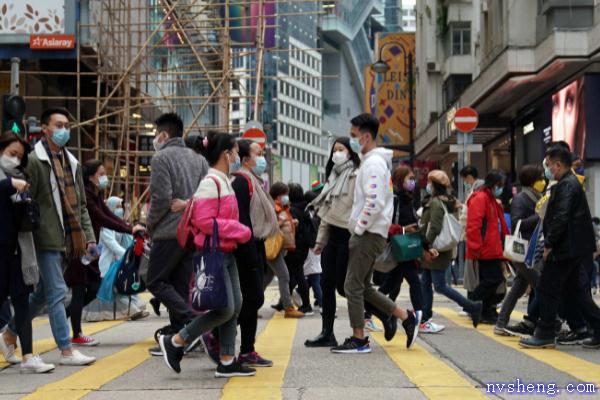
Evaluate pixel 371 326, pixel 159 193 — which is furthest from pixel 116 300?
pixel 159 193

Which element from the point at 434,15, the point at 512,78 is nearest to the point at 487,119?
the point at 512,78

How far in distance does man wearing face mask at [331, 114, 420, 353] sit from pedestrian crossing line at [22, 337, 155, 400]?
172cm

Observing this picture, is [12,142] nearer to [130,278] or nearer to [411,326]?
[130,278]

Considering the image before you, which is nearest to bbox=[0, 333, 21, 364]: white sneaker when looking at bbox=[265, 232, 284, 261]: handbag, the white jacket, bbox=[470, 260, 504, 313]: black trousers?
the white jacket

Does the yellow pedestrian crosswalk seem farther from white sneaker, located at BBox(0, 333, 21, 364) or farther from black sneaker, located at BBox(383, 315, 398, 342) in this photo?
white sneaker, located at BBox(0, 333, 21, 364)

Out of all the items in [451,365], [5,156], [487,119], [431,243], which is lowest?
[451,365]

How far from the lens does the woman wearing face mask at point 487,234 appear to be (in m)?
11.0

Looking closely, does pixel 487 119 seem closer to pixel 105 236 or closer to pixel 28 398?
pixel 105 236

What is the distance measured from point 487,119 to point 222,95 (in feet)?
30.1

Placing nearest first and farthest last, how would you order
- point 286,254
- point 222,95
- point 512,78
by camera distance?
point 286,254, point 512,78, point 222,95

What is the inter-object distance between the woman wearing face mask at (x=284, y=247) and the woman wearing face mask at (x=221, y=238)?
549 cm

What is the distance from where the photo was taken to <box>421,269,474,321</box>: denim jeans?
35.0 ft

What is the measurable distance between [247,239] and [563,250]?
123 inches

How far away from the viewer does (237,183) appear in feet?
24.3
